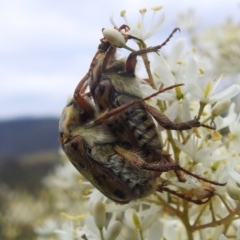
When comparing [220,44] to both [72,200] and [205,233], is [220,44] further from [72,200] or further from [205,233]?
[205,233]

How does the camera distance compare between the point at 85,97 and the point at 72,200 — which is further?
the point at 72,200

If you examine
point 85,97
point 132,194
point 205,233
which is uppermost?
point 85,97

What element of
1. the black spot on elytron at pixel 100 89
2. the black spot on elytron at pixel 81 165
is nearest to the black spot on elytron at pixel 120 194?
the black spot on elytron at pixel 81 165

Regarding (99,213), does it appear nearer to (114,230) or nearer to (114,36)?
(114,230)

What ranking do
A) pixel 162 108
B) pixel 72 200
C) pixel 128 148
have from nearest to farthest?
1. pixel 128 148
2. pixel 162 108
3. pixel 72 200

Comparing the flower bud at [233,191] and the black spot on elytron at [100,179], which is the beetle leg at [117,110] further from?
the flower bud at [233,191]

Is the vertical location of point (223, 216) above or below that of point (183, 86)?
below

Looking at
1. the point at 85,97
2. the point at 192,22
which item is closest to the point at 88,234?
the point at 85,97

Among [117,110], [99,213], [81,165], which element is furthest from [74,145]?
[99,213]
